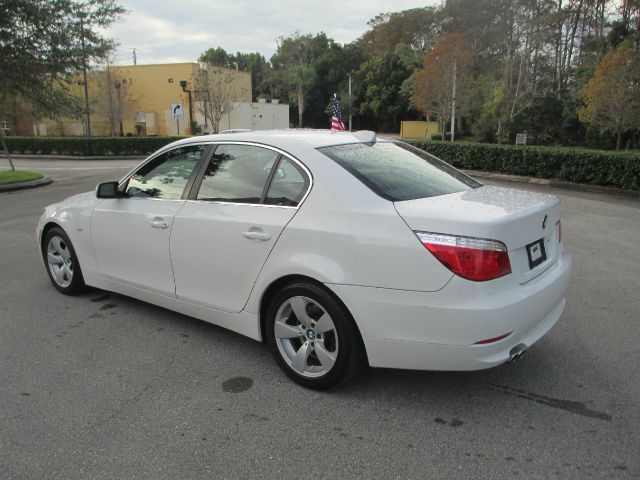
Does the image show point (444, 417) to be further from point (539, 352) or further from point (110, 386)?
point (110, 386)

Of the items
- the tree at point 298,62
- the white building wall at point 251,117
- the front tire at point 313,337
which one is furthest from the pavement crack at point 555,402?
the tree at point 298,62

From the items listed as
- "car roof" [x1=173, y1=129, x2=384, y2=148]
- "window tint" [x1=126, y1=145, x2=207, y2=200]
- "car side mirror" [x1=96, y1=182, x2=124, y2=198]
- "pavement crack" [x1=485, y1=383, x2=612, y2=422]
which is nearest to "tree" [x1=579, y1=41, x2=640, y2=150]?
"car roof" [x1=173, y1=129, x2=384, y2=148]

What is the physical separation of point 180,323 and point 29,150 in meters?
28.3

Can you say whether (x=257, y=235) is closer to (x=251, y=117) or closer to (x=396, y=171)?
(x=396, y=171)

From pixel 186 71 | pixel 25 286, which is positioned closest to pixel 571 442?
pixel 25 286

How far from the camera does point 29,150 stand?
28.1 metres

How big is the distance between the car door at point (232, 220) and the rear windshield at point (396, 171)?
34 centimetres

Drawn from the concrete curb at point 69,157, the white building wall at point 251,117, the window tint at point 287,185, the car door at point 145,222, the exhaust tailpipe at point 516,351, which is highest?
the white building wall at point 251,117

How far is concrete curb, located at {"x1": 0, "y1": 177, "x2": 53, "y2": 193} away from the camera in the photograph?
13953 mm

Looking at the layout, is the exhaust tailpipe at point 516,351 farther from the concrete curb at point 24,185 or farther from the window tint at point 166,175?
the concrete curb at point 24,185

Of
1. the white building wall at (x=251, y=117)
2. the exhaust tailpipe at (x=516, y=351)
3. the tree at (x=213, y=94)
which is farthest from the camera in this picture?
the white building wall at (x=251, y=117)

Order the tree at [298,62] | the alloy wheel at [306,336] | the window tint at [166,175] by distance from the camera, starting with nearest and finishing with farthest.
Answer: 1. the alloy wheel at [306,336]
2. the window tint at [166,175]
3. the tree at [298,62]

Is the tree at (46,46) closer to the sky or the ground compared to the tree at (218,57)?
closer to the ground

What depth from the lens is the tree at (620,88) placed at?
22297mm
